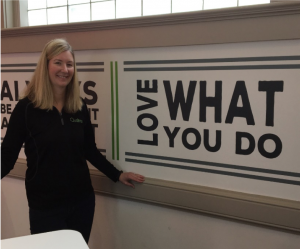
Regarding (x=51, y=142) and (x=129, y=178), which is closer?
(x=51, y=142)

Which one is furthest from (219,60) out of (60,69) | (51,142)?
(51,142)

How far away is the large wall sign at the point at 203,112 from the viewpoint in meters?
1.34

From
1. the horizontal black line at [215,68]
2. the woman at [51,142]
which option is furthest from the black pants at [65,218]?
the horizontal black line at [215,68]

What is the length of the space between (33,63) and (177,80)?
91cm

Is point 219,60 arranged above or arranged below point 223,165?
above

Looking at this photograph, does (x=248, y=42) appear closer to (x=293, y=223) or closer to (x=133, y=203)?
(x=293, y=223)

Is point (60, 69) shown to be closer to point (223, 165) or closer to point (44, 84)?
point (44, 84)

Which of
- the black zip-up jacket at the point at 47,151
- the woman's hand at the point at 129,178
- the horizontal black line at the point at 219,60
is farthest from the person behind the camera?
the woman's hand at the point at 129,178

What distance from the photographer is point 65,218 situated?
1.49 metres

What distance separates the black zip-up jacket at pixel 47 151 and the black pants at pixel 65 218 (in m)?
0.03

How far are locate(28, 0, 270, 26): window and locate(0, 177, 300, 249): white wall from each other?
1.02 meters

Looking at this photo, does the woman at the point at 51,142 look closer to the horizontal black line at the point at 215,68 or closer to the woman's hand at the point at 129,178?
the woman's hand at the point at 129,178

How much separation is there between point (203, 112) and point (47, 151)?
2.32 feet

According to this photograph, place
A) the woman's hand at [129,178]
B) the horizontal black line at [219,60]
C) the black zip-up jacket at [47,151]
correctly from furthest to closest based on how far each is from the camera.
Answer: the woman's hand at [129,178], the black zip-up jacket at [47,151], the horizontal black line at [219,60]
